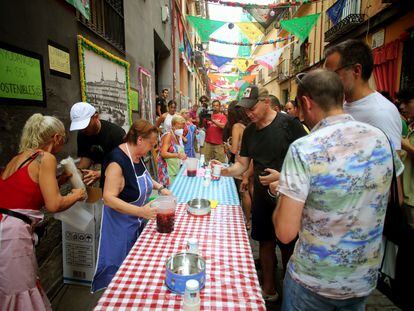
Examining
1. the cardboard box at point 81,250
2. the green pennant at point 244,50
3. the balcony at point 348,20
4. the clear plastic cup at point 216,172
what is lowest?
the cardboard box at point 81,250

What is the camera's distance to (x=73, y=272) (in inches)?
120

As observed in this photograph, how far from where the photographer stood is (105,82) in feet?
14.5

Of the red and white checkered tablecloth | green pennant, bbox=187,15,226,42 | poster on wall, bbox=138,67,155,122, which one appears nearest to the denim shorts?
the red and white checkered tablecloth

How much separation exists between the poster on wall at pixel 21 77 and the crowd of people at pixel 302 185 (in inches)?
16.2

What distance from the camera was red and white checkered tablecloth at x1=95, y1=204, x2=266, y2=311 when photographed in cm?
133

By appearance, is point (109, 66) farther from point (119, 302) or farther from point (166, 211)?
point (119, 302)

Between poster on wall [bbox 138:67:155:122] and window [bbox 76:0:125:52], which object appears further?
poster on wall [bbox 138:67:155:122]

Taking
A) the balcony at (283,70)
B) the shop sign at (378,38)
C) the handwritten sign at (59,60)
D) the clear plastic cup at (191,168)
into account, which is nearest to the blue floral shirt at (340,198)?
the clear plastic cup at (191,168)

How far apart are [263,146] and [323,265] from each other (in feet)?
5.08

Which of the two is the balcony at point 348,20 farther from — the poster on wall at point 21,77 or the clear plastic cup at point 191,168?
the poster on wall at point 21,77

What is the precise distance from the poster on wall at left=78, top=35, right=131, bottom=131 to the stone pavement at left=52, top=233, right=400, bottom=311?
7.87 ft

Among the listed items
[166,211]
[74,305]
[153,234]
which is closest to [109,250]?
A: [153,234]

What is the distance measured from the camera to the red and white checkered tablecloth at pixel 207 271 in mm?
1330

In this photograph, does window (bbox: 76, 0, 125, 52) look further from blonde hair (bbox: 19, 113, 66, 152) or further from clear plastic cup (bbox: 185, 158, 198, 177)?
clear plastic cup (bbox: 185, 158, 198, 177)
